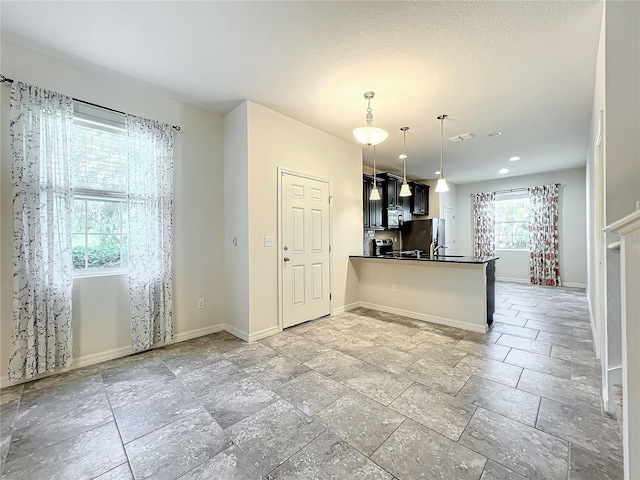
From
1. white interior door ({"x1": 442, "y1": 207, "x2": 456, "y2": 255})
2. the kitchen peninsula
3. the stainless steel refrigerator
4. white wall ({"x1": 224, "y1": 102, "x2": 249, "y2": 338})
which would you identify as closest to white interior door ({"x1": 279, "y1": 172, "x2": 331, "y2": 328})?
white wall ({"x1": 224, "y1": 102, "x2": 249, "y2": 338})

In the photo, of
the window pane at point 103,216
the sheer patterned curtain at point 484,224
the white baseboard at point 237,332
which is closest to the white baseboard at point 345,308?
the white baseboard at point 237,332

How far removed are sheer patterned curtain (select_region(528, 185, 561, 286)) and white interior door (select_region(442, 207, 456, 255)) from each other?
175cm

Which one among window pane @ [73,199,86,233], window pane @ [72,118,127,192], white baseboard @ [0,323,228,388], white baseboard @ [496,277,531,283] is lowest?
white baseboard @ [0,323,228,388]

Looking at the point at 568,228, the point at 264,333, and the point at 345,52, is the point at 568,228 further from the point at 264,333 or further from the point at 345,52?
the point at 264,333

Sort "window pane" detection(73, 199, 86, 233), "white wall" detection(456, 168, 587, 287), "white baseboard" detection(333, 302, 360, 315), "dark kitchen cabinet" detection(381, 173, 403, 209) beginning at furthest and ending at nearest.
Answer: "white wall" detection(456, 168, 587, 287) → "dark kitchen cabinet" detection(381, 173, 403, 209) → "white baseboard" detection(333, 302, 360, 315) → "window pane" detection(73, 199, 86, 233)

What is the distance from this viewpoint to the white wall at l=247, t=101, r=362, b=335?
317cm

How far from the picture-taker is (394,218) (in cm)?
598

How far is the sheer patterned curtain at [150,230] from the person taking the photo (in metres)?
2.77

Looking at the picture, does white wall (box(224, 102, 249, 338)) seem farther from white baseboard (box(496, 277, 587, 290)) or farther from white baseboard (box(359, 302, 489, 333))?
white baseboard (box(496, 277, 587, 290))

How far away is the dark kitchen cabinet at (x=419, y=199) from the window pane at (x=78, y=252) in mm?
6193

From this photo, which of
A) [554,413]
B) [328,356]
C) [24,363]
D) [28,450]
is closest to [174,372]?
[28,450]

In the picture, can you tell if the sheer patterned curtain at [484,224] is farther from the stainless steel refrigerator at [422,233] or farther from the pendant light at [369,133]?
the pendant light at [369,133]

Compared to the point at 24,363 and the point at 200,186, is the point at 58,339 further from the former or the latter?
the point at 200,186

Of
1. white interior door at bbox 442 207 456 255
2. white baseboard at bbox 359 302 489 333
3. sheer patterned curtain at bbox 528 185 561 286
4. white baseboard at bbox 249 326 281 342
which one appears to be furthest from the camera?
white interior door at bbox 442 207 456 255
